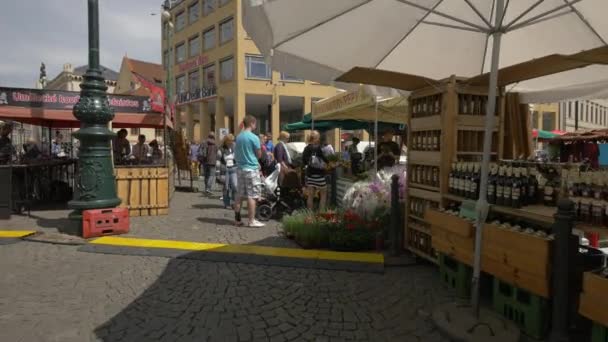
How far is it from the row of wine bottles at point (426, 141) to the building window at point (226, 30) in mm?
30519

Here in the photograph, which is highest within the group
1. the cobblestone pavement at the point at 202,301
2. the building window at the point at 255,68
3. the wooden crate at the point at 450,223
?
the building window at the point at 255,68

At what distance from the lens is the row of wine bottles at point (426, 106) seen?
4.70 metres

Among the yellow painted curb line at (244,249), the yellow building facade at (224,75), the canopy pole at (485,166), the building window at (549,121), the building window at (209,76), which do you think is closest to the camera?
the canopy pole at (485,166)

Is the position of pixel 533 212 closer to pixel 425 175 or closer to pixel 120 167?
pixel 425 175

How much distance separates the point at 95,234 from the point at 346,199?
4.19m

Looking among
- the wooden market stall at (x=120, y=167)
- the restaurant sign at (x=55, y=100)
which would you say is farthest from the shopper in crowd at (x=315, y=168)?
the restaurant sign at (x=55, y=100)

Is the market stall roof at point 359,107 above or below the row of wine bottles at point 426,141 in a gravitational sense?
above

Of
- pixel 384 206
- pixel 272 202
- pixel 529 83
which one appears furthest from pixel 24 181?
pixel 529 83

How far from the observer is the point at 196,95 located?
37062 millimetres

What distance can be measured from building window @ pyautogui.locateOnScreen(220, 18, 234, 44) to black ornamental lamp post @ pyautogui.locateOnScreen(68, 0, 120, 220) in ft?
91.9

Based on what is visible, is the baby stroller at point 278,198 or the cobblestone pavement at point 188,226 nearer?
the cobblestone pavement at point 188,226

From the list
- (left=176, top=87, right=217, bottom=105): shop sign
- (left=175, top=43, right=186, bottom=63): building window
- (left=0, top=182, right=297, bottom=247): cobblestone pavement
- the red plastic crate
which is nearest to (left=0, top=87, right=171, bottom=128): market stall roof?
(left=0, top=182, right=297, bottom=247): cobblestone pavement

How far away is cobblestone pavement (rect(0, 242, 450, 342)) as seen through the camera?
3207 millimetres

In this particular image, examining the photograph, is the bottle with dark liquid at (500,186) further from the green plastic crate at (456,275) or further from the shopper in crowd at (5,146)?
the shopper in crowd at (5,146)
